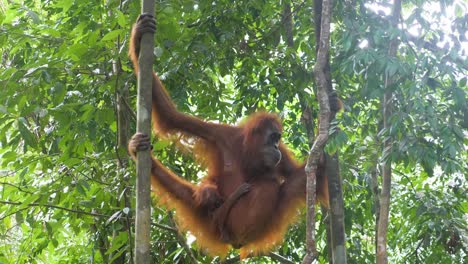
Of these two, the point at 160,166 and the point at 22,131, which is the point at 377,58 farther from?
the point at 22,131

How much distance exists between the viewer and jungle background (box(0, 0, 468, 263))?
3170mm

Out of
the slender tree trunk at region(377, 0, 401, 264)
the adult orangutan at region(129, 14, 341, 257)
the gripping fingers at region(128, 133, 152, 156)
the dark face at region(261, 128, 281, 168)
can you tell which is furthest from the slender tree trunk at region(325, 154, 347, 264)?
the gripping fingers at region(128, 133, 152, 156)

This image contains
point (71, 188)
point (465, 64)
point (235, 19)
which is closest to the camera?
point (465, 64)

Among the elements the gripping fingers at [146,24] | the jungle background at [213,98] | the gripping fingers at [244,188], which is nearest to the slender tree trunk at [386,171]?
the jungle background at [213,98]

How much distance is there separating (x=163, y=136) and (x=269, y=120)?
0.83 m

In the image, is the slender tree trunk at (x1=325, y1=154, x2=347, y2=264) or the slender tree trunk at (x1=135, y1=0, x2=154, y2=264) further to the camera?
the slender tree trunk at (x1=325, y1=154, x2=347, y2=264)

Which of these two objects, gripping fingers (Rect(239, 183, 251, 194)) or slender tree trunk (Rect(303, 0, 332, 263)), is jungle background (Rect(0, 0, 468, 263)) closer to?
slender tree trunk (Rect(303, 0, 332, 263))

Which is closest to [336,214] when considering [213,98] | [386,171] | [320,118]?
[386,171]

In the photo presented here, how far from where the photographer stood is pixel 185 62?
13.1 feet

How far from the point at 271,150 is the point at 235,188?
0.41 meters

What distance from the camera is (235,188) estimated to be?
4.24 m

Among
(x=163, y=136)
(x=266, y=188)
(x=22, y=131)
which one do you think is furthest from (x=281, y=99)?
(x=22, y=131)

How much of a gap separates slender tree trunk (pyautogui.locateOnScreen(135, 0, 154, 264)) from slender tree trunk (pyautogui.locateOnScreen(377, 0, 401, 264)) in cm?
133

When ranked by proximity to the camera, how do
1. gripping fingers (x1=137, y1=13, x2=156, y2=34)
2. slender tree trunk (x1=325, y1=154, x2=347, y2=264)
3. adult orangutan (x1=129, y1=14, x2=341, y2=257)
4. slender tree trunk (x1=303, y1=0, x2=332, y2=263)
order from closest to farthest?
slender tree trunk (x1=303, y1=0, x2=332, y2=263) < gripping fingers (x1=137, y1=13, x2=156, y2=34) < slender tree trunk (x1=325, y1=154, x2=347, y2=264) < adult orangutan (x1=129, y1=14, x2=341, y2=257)
